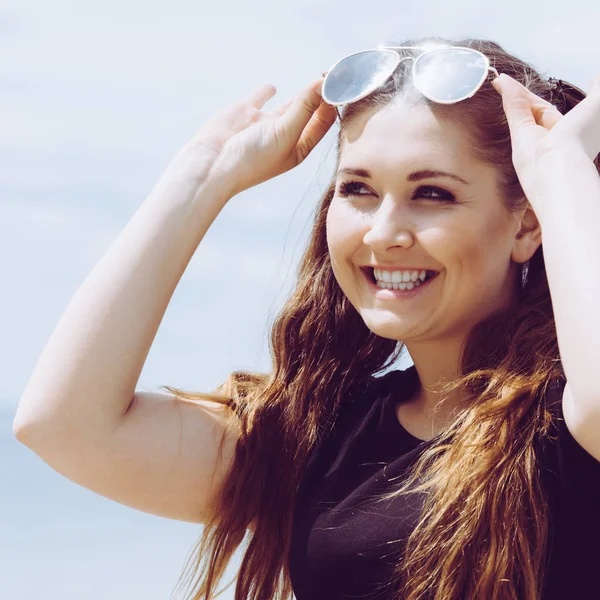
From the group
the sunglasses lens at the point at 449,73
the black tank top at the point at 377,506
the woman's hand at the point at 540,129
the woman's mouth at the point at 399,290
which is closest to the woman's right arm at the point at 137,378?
the black tank top at the point at 377,506

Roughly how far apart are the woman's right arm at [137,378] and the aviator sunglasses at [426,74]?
221 mm

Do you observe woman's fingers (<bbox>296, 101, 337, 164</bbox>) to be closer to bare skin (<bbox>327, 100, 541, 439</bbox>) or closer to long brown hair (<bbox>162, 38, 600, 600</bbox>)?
long brown hair (<bbox>162, 38, 600, 600</bbox>)

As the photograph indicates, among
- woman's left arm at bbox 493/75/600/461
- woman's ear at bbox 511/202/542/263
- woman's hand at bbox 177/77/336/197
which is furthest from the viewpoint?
woman's hand at bbox 177/77/336/197

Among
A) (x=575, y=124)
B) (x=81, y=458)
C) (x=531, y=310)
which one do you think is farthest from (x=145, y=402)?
(x=575, y=124)

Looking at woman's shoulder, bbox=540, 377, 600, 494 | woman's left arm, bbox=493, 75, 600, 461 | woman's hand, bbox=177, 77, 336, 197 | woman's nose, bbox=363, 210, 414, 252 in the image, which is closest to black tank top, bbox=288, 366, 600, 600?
woman's shoulder, bbox=540, 377, 600, 494

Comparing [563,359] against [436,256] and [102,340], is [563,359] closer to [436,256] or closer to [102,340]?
[436,256]

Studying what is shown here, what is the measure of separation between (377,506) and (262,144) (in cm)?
129

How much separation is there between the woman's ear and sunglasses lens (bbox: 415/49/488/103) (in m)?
0.41

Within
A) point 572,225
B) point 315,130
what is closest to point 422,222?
point 572,225

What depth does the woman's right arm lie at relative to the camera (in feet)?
12.0

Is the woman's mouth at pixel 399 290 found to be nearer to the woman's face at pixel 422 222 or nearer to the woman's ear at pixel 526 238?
the woman's face at pixel 422 222

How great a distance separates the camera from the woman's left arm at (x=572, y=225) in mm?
2857

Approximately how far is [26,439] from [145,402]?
0.38 m

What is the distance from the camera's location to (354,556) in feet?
11.0
